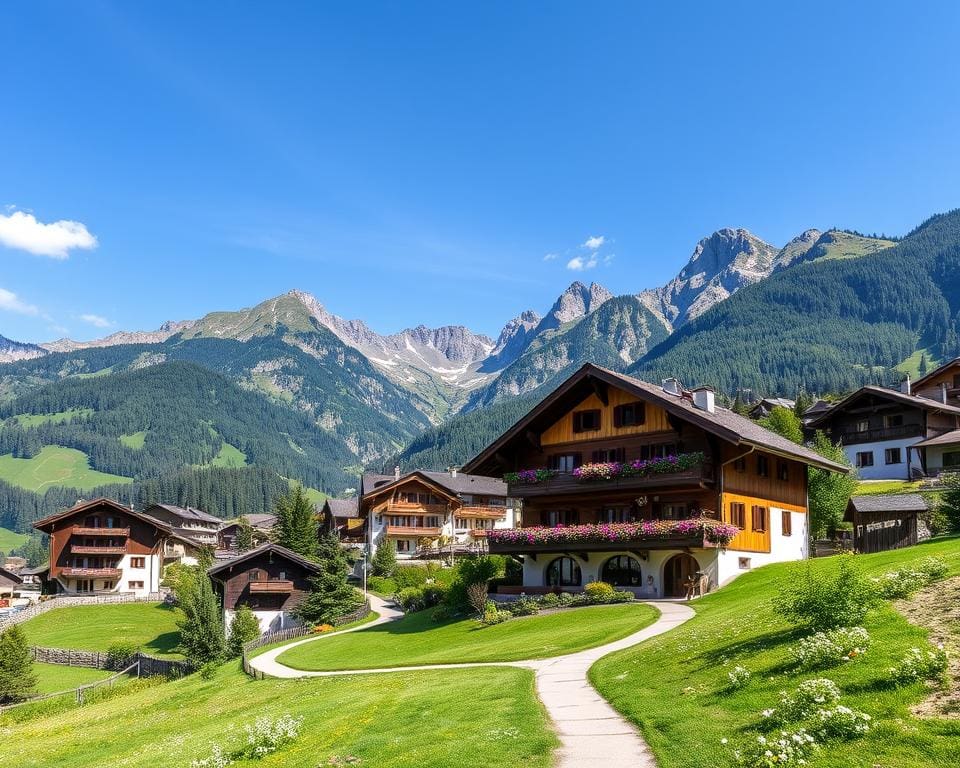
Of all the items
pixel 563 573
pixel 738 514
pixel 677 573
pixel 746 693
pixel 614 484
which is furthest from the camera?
pixel 563 573

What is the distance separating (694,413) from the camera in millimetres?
42031

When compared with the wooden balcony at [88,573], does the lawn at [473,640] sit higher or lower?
higher

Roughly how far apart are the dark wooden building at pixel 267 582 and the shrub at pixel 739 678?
57160 millimetres

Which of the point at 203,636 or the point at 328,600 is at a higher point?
the point at 328,600

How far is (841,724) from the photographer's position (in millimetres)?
11438

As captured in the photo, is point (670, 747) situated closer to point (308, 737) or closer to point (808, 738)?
point (808, 738)

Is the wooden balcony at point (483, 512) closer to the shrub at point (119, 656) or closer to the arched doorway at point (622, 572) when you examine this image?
the shrub at point (119, 656)

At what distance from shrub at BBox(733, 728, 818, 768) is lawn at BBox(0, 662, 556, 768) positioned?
323 cm

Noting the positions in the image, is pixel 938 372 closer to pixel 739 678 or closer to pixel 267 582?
pixel 267 582

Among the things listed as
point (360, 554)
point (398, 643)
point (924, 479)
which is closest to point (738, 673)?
point (398, 643)

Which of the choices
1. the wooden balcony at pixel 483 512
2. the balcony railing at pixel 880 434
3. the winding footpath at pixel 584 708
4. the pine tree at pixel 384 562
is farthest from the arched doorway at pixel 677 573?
the wooden balcony at pixel 483 512

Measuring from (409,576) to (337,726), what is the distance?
61.4m

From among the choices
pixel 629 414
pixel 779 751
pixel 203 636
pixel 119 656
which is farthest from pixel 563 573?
pixel 779 751

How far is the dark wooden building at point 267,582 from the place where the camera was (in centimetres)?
6906
